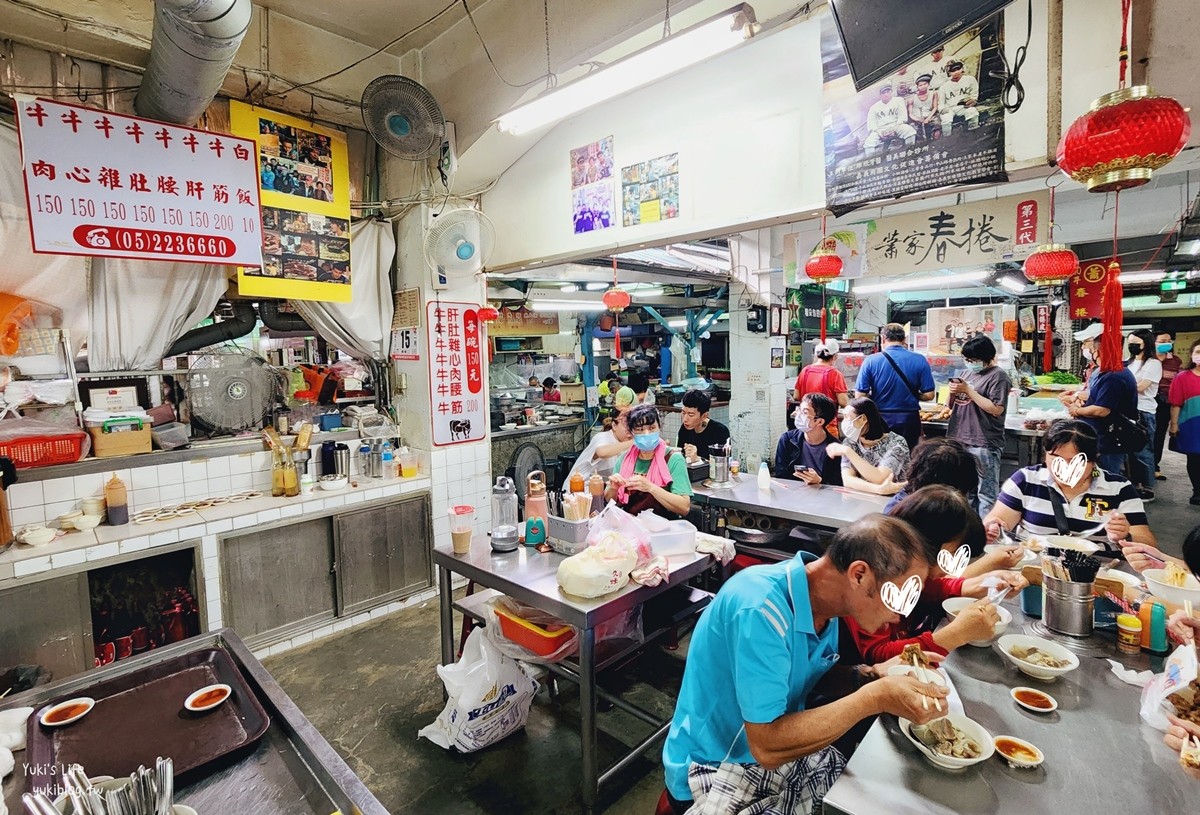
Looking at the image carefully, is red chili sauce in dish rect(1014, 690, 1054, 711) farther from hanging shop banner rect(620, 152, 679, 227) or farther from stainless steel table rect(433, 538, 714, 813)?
hanging shop banner rect(620, 152, 679, 227)

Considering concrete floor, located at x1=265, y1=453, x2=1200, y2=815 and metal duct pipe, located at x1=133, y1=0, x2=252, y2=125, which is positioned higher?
metal duct pipe, located at x1=133, y1=0, x2=252, y2=125

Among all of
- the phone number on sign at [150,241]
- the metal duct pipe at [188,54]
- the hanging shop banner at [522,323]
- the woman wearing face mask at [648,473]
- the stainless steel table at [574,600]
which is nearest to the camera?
the stainless steel table at [574,600]

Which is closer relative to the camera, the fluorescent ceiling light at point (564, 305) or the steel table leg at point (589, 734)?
the steel table leg at point (589, 734)

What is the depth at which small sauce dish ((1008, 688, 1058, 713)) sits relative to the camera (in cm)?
162

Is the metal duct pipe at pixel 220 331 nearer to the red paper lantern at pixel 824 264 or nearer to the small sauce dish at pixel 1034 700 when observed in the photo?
the red paper lantern at pixel 824 264

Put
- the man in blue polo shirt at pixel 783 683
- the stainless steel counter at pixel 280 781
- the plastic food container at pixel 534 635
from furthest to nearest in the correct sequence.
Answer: the plastic food container at pixel 534 635, the man in blue polo shirt at pixel 783 683, the stainless steel counter at pixel 280 781

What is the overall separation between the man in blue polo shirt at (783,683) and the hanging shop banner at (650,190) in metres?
2.97

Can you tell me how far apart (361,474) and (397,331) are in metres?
1.33

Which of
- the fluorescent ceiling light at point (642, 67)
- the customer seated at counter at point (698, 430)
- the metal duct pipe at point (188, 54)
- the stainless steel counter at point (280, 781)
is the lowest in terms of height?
the stainless steel counter at point (280, 781)

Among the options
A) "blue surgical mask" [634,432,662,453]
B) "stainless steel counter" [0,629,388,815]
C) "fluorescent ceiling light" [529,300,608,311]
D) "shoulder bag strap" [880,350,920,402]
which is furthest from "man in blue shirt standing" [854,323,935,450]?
"stainless steel counter" [0,629,388,815]

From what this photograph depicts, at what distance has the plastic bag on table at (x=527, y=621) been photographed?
2.79 meters

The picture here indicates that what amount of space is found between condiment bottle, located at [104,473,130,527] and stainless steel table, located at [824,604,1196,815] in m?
4.42

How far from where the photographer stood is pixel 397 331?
5.18m

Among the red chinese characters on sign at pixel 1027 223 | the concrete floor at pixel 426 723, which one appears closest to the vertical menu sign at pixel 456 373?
the concrete floor at pixel 426 723
